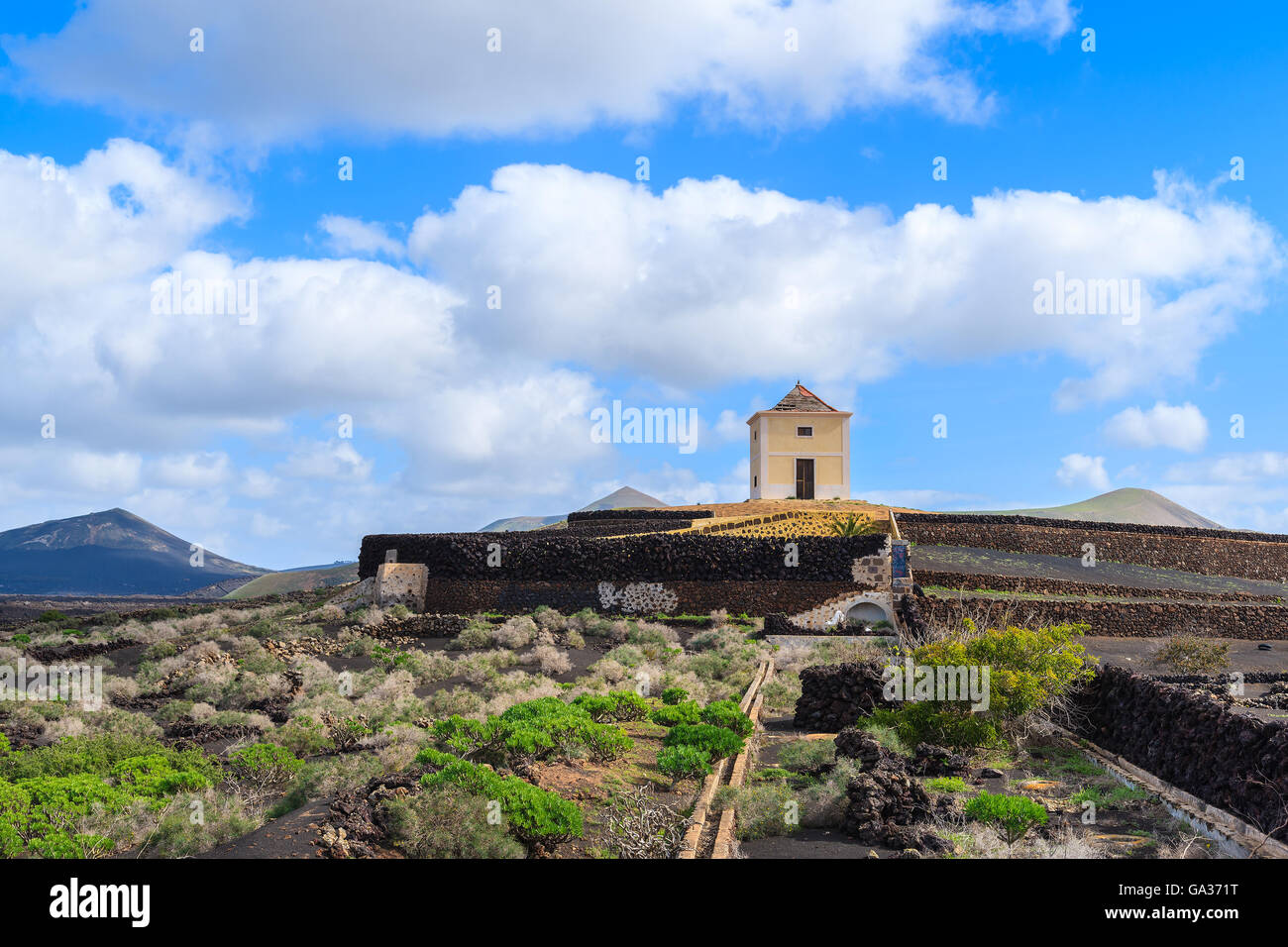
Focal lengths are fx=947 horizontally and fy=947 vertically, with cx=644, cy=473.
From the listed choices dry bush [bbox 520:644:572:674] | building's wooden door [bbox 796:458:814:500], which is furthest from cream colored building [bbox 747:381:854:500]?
dry bush [bbox 520:644:572:674]

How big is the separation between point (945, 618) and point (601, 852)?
53.6 ft

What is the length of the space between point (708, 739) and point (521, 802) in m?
3.57

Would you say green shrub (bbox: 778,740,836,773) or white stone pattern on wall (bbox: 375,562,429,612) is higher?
white stone pattern on wall (bbox: 375,562,429,612)

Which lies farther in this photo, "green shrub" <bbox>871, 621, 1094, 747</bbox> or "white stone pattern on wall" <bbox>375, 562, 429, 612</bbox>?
"white stone pattern on wall" <bbox>375, 562, 429, 612</bbox>

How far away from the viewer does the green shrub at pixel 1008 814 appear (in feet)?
22.3

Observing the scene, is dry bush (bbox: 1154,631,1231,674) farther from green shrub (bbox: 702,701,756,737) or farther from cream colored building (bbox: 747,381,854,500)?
cream colored building (bbox: 747,381,854,500)

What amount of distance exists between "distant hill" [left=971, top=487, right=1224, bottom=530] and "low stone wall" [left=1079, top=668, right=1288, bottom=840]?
277ft

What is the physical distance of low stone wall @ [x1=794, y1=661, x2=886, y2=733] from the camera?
12.1 m

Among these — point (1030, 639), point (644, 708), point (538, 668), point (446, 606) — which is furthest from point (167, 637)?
point (1030, 639)

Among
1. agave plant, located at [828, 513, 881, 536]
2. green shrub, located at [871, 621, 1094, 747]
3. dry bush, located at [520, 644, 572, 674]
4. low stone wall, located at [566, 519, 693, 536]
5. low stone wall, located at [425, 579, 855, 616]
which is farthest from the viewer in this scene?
low stone wall, located at [566, 519, 693, 536]

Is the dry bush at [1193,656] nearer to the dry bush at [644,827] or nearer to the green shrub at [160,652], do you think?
the dry bush at [644,827]

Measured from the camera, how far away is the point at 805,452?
36562mm
